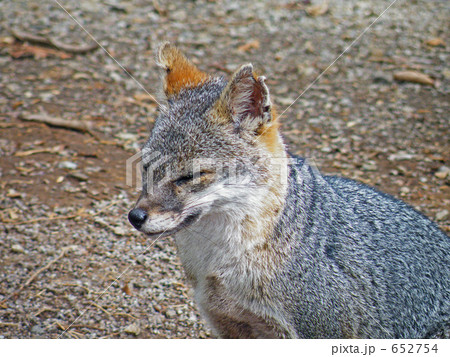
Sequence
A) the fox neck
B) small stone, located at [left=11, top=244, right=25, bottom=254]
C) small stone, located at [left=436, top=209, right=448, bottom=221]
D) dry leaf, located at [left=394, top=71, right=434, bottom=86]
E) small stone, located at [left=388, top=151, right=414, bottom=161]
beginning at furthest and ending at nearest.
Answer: dry leaf, located at [left=394, top=71, right=434, bottom=86], small stone, located at [left=388, top=151, right=414, bottom=161], small stone, located at [left=436, top=209, right=448, bottom=221], small stone, located at [left=11, top=244, right=25, bottom=254], the fox neck

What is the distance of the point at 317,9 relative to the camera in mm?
8906

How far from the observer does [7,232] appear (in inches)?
187

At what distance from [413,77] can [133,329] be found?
16.6 ft

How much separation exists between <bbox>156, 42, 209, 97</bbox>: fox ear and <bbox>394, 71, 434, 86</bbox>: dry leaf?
429 centimetres

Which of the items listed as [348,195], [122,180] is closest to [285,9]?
[122,180]

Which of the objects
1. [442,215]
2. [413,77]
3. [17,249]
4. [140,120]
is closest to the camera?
[17,249]

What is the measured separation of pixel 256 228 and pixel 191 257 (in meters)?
0.52

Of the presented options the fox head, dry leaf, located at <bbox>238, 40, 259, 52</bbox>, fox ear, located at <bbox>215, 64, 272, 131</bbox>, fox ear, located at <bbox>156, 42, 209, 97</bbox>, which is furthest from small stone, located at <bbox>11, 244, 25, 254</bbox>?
dry leaf, located at <bbox>238, 40, 259, 52</bbox>

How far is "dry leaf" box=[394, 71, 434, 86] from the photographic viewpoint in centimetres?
714

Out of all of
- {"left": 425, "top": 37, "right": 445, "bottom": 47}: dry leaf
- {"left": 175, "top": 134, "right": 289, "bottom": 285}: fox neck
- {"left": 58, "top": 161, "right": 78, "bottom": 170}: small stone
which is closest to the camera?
{"left": 175, "top": 134, "right": 289, "bottom": 285}: fox neck

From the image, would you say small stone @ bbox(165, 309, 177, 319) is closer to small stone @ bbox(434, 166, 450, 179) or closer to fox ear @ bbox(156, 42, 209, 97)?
fox ear @ bbox(156, 42, 209, 97)

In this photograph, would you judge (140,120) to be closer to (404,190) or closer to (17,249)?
(17,249)

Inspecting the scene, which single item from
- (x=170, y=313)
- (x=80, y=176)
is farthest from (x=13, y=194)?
(x=170, y=313)
